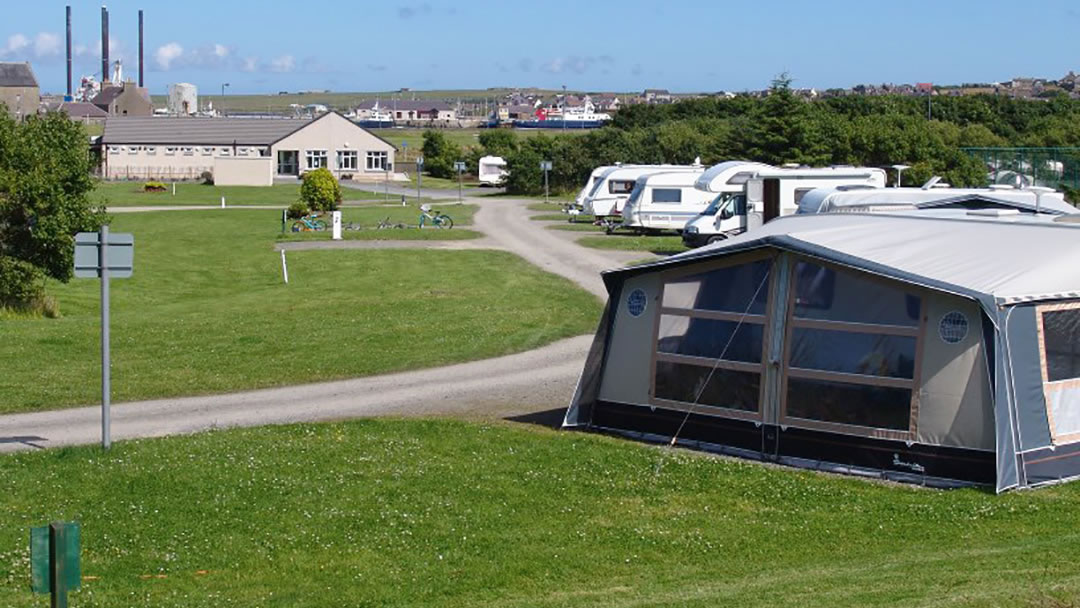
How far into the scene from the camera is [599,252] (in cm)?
3588

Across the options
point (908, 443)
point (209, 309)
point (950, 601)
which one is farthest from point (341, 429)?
point (209, 309)

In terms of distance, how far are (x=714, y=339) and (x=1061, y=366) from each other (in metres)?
3.52

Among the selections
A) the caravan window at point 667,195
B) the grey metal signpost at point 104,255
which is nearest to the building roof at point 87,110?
the caravan window at point 667,195

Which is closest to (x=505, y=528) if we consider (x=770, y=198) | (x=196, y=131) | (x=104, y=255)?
(x=104, y=255)

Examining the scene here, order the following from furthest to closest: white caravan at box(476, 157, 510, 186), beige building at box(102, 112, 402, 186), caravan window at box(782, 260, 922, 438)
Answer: beige building at box(102, 112, 402, 186) → white caravan at box(476, 157, 510, 186) → caravan window at box(782, 260, 922, 438)

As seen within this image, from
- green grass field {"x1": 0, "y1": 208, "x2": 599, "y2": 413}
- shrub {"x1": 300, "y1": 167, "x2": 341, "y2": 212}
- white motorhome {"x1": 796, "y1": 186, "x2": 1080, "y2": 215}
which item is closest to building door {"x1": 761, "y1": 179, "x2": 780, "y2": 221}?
white motorhome {"x1": 796, "y1": 186, "x2": 1080, "y2": 215}

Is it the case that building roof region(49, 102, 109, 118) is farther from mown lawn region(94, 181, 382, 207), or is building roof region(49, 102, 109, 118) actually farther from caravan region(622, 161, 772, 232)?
caravan region(622, 161, 772, 232)

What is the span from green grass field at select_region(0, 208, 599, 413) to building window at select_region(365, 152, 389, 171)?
48909 millimetres

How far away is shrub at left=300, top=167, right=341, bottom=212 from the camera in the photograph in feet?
163

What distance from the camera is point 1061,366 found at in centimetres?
1325

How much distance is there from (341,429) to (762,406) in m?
4.67

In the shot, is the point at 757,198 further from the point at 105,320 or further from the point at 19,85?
the point at 19,85

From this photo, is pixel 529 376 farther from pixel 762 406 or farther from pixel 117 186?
pixel 117 186

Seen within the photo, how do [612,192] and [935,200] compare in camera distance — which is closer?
[935,200]
